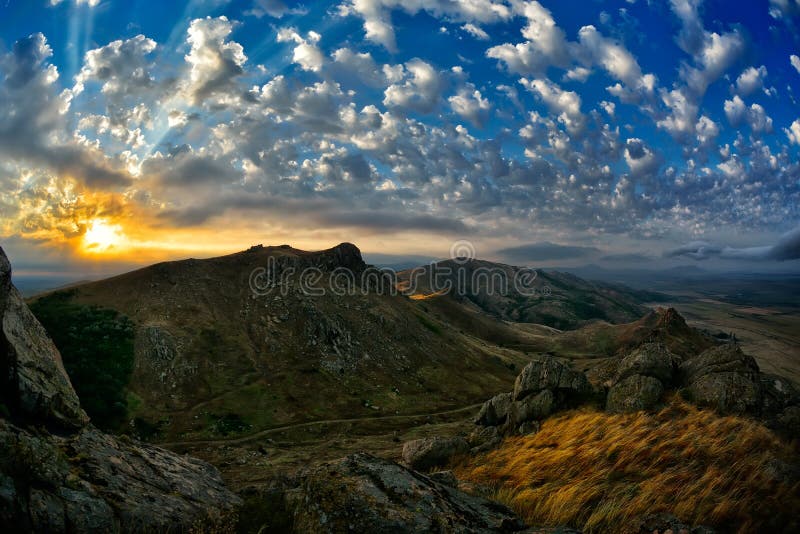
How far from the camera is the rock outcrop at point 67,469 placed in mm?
9852

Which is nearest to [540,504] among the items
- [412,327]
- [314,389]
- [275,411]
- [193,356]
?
[275,411]

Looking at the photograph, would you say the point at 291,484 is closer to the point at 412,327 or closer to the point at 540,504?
the point at 540,504

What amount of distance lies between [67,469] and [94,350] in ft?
237

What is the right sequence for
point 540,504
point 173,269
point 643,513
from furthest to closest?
1. point 173,269
2. point 540,504
3. point 643,513

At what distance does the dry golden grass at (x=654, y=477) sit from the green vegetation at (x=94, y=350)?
197 feet

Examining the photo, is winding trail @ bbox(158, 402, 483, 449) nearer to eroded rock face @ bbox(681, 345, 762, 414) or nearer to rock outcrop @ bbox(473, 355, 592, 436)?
rock outcrop @ bbox(473, 355, 592, 436)

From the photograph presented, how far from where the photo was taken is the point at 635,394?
24594mm

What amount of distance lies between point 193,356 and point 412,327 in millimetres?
58105

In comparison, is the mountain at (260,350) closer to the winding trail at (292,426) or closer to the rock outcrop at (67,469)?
the winding trail at (292,426)

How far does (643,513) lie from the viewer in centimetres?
1033

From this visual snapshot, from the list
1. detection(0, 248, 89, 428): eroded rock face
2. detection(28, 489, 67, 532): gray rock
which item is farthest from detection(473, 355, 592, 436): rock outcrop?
detection(0, 248, 89, 428): eroded rock face

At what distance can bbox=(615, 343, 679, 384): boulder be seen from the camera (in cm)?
2791

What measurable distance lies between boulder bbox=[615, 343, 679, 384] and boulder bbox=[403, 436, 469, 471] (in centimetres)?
1299

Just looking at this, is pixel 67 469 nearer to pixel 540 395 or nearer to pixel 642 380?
pixel 642 380
